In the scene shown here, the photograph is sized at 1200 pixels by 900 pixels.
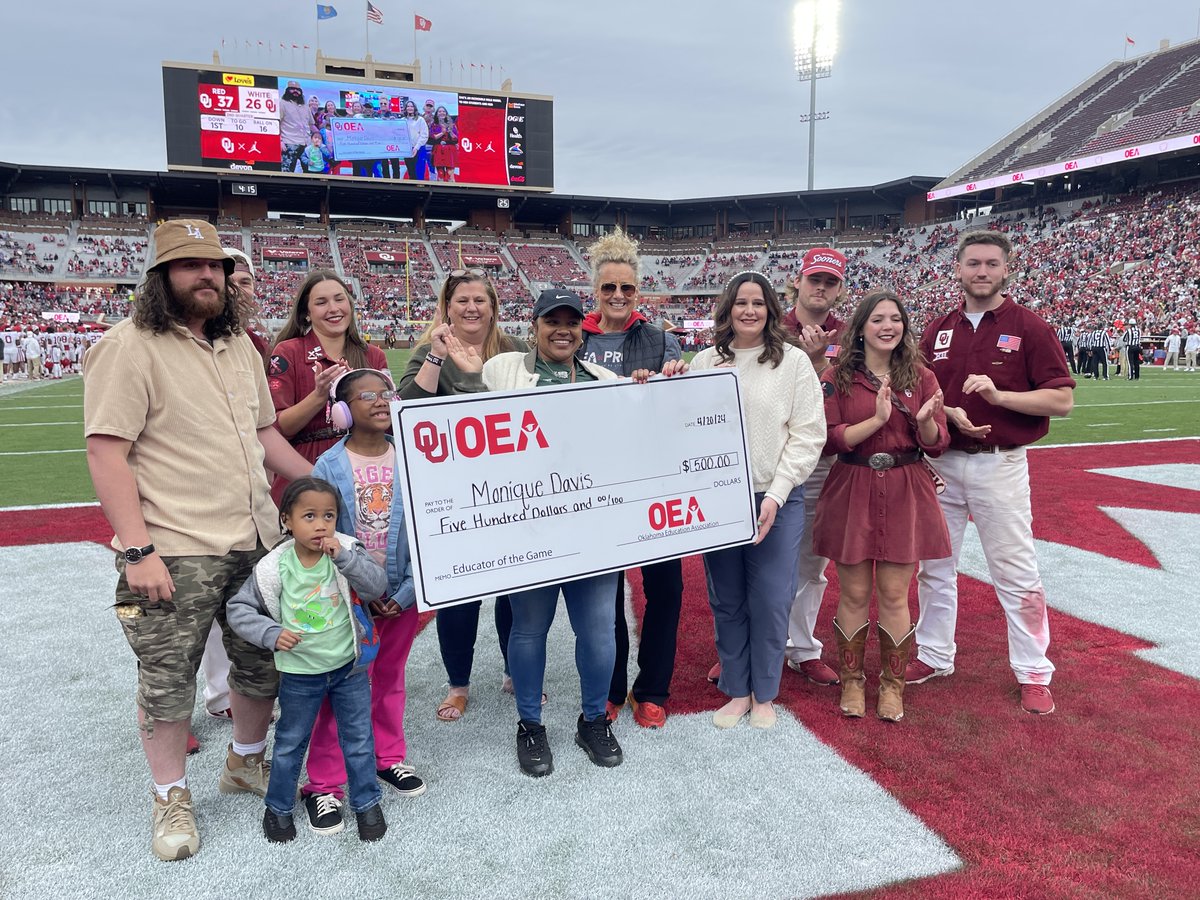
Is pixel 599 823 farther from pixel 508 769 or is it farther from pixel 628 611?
pixel 628 611

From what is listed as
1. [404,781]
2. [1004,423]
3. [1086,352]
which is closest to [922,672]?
[1004,423]

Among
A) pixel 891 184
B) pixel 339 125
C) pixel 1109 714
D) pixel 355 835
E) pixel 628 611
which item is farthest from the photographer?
pixel 891 184

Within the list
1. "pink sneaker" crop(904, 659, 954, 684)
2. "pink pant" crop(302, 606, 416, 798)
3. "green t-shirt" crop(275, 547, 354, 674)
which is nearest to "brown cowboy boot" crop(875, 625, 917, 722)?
"pink sneaker" crop(904, 659, 954, 684)

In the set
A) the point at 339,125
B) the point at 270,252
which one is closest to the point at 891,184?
the point at 339,125

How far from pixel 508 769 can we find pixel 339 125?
55.1m

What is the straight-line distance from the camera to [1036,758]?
3016mm

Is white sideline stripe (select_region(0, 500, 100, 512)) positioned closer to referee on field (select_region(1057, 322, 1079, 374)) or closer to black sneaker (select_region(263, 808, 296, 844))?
black sneaker (select_region(263, 808, 296, 844))

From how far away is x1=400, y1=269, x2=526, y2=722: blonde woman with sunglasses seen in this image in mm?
3254

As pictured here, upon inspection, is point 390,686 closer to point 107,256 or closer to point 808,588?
point 808,588

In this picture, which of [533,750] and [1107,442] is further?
[1107,442]

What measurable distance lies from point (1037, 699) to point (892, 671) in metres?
0.66

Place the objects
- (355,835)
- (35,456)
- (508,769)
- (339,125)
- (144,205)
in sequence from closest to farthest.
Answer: (355,835), (508,769), (35,456), (339,125), (144,205)

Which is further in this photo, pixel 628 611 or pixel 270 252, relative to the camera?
pixel 270 252

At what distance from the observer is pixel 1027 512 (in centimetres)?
357
